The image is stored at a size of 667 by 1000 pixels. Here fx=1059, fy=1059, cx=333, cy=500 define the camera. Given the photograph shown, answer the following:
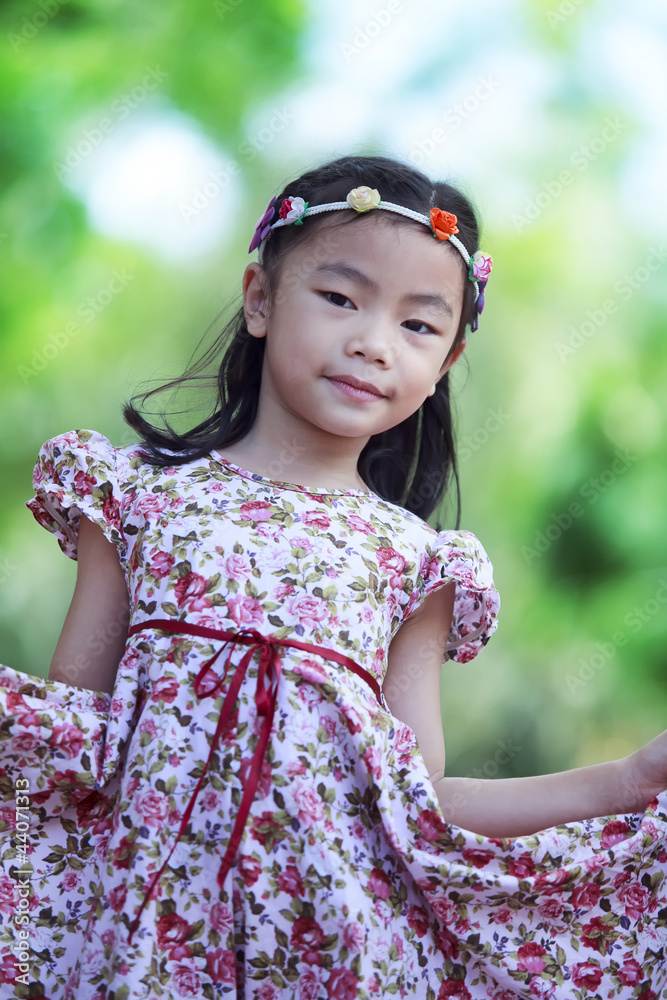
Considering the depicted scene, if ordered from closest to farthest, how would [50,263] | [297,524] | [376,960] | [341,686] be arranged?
[376,960], [341,686], [297,524], [50,263]

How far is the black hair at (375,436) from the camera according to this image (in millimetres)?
1440

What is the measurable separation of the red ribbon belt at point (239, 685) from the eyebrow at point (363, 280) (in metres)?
0.46

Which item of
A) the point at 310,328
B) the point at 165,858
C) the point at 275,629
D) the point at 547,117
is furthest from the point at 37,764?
the point at 547,117

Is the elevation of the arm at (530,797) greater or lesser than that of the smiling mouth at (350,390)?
lesser

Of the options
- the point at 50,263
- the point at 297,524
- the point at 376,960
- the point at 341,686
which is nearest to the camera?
the point at 376,960

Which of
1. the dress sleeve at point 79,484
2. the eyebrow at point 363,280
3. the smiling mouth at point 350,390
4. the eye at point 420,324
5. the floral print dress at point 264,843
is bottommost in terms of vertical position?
the floral print dress at point 264,843

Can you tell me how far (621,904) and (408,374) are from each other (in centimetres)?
68

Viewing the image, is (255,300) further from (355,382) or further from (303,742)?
(303,742)

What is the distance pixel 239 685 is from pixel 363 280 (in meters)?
0.53

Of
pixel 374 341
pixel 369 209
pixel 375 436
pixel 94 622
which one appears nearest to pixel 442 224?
pixel 369 209

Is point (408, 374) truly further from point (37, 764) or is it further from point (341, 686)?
point (37, 764)

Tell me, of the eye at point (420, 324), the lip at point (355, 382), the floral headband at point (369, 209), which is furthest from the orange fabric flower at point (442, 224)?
the lip at point (355, 382)

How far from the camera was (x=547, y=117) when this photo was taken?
274 cm

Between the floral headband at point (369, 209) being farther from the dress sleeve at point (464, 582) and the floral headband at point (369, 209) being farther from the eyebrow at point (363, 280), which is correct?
the dress sleeve at point (464, 582)
